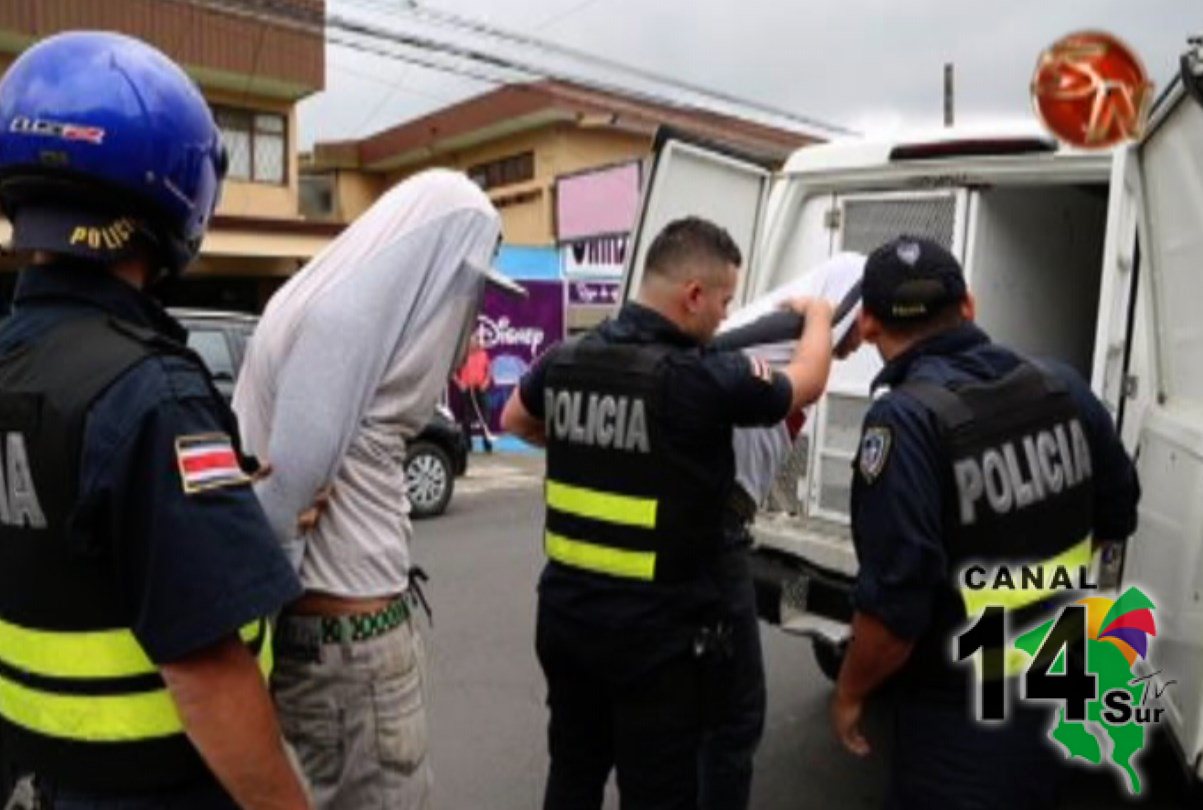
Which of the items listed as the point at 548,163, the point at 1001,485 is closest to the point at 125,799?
the point at 1001,485

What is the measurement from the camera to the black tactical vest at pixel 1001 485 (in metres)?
2.38

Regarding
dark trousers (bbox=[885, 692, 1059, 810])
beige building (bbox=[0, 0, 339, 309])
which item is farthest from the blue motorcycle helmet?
beige building (bbox=[0, 0, 339, 309])

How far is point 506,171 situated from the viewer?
82.8ft

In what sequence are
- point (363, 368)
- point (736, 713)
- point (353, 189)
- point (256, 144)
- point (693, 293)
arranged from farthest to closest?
1. point (353, 189)
2. point (256, 144)
3. point (736, 713)
4. point (693, 293)
5. point (363, 368)

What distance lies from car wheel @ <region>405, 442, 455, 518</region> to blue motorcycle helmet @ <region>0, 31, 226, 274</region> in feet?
26.7

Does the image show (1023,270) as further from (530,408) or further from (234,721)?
(234,721)

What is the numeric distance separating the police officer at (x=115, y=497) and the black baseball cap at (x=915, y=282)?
1.58 metres

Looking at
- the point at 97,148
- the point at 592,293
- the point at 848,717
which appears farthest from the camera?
the point at 592,293

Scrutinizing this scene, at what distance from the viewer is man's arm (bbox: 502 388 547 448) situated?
3270 mm

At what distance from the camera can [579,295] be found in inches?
632

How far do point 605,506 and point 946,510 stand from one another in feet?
2.79

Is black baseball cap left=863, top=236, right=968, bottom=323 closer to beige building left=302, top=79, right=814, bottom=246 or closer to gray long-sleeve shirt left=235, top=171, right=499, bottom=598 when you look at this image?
gray long-sleeve shirt left=235, top=171, right=499, bottom=598

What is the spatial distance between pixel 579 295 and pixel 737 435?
1288 cm

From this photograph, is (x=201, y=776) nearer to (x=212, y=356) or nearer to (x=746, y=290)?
(x=746, y=290)
